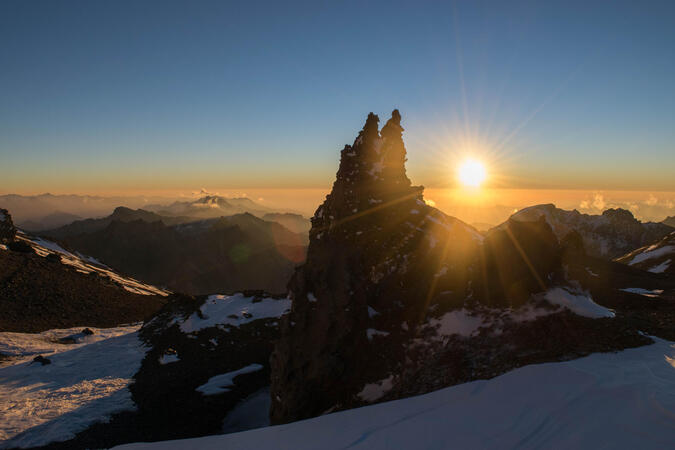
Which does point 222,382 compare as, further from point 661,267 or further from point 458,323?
point 661,267

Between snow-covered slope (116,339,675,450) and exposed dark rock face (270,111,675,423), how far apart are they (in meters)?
2.01

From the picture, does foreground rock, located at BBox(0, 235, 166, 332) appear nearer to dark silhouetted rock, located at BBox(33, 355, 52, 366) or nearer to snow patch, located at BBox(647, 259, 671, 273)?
dark silhouetted rock, located at BBox(33, 355, 52, 366)

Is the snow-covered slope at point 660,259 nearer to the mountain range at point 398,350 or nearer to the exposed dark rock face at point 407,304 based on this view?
the mountain range at point 398,350

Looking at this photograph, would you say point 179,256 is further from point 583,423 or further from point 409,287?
point 583,423

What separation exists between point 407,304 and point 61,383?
34.9 m

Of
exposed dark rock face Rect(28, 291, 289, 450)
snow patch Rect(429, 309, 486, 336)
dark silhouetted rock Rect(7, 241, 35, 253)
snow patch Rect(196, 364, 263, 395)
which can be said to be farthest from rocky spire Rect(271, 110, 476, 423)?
dark silhouetted rock Rect(7, 241, 35, 253)

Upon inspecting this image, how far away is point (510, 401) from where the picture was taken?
1241 centimetres

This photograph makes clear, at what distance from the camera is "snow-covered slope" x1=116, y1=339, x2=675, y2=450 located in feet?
30.2

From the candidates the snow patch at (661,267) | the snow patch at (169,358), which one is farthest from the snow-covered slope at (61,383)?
the snow patch at (661,267)

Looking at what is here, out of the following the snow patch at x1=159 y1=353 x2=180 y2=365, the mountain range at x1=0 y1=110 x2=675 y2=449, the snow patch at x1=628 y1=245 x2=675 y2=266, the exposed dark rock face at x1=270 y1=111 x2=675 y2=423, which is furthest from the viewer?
the snow patch at x1=628 y1=245 x2=675 y2=266

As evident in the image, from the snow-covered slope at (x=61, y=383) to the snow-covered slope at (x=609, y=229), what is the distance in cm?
11968

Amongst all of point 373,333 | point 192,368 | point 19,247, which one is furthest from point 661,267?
point 19,247

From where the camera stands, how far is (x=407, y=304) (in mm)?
21328

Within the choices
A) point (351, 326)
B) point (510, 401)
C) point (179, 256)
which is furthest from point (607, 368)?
point (179, 256)
